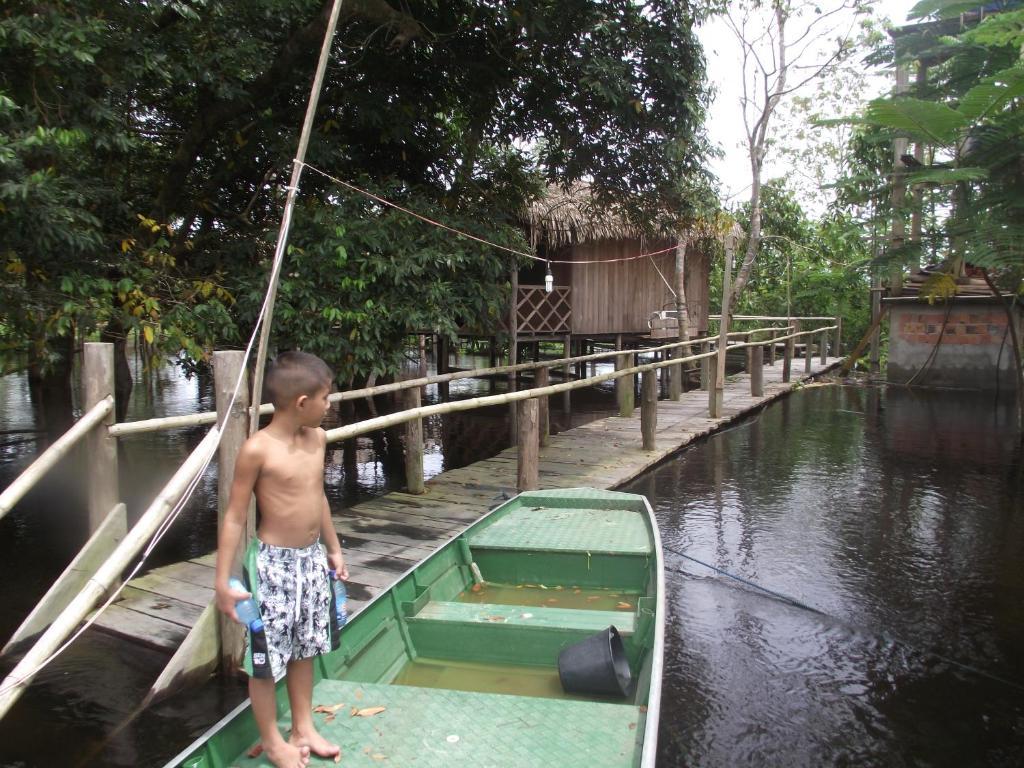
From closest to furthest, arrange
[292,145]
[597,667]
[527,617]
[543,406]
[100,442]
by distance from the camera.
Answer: [597,667], [527,617], [100,442], [292,145], [543,406]

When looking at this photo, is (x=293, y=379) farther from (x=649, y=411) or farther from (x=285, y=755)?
(x=649, y=411)

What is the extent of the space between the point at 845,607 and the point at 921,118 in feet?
16.5

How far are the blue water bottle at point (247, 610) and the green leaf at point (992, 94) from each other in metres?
7.55

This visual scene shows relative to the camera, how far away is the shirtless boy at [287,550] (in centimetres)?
227

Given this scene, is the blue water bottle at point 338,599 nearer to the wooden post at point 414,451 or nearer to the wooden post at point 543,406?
the wooden post at point 414,451

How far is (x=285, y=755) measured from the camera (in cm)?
224

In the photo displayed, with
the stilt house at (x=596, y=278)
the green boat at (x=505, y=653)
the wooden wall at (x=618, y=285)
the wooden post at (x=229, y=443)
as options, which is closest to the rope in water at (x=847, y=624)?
the green boat at (x=505, y=653)

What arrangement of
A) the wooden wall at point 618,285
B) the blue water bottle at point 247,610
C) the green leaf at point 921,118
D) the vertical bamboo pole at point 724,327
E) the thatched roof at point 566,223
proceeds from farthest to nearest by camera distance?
the wooden wall at point 618,285
the thatched roof at point 566,223
the vertical bamboo pole at point 724,327
the green leaf at point 921,118
the blue water bottle at point 247,610

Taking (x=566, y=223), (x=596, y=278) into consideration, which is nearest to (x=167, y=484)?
(x=566, y=223)

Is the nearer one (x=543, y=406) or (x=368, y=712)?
(x=368, y=712)

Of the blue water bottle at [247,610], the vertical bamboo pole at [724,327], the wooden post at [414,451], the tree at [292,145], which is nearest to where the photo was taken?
the blue water bottle at [247,610]

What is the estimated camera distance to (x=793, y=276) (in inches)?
916

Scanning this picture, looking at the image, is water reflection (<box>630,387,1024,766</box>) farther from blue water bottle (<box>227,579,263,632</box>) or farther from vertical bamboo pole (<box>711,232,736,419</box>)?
blue water bottle (<box>227,579,263,632</box>)

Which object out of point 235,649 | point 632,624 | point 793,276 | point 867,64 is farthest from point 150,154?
point 793,276
